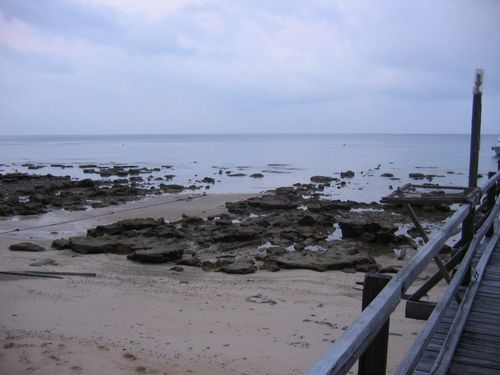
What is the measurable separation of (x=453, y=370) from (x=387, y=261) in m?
9.77

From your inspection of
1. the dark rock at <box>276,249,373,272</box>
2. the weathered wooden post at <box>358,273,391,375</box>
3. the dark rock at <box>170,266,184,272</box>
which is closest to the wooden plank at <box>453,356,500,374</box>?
the weathered wooden post at <box>358,273,391,375</box>

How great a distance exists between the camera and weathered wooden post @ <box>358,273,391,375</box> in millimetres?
2123

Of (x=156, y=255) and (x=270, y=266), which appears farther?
(x=156, y=255)

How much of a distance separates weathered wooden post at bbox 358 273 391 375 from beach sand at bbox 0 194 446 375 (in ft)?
12.7

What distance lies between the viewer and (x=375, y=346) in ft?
6.99

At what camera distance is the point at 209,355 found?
244 inches

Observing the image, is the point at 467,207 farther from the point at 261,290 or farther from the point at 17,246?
the point at 17,246

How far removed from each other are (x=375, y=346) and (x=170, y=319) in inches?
233

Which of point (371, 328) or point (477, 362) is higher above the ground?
point (371, 328)

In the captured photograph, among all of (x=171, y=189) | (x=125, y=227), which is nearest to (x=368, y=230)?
(x=125, y=227)

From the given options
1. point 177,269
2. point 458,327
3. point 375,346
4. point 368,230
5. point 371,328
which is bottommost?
point 177,269

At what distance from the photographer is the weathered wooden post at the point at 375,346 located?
2123mm

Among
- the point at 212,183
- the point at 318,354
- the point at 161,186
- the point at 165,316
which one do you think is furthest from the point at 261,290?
the point at 212,183

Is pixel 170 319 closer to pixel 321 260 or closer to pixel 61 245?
pixel 321 260
